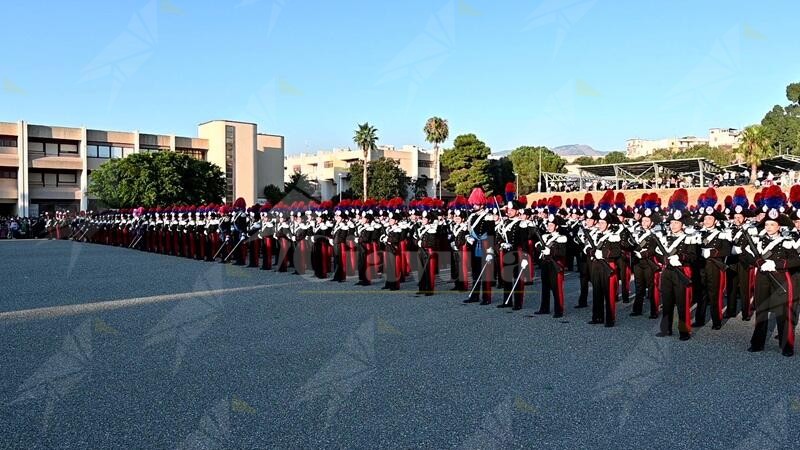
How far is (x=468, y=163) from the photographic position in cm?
6656

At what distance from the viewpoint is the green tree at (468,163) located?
6544 cm

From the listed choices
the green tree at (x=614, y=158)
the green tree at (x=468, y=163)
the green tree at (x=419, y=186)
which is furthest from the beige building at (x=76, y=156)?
the green tree at (x=614, y=158)

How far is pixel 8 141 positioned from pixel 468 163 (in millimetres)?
41870

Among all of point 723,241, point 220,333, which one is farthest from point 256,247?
point 723,241

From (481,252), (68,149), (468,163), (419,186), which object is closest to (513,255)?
(481,252)

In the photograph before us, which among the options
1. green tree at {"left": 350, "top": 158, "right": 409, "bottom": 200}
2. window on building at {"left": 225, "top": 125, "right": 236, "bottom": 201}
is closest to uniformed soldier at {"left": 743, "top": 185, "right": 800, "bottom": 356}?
green tree at {"left": 350, "top": 158, "right": 409, "bottom": 200}

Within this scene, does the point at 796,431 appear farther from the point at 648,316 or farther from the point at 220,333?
the point at 220,333

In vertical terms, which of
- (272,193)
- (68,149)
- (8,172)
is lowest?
(272,193)

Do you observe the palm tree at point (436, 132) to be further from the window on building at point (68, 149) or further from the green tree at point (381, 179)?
the window on building at point (68, 149)

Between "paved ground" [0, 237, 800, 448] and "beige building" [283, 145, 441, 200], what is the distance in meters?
64.0

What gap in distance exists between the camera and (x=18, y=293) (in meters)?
12.8

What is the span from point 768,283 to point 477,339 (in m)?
3.52

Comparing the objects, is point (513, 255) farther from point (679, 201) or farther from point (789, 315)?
point (789, 315)

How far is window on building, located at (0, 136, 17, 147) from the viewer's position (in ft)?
179
